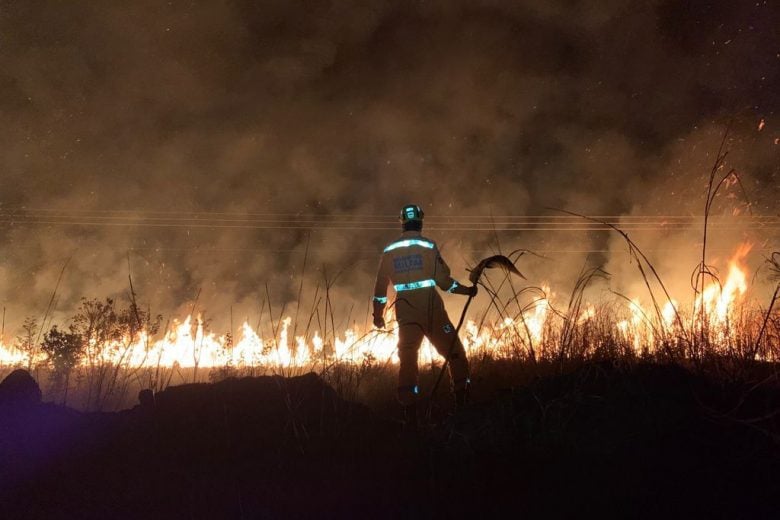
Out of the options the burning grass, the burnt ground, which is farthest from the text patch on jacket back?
the burnt ground

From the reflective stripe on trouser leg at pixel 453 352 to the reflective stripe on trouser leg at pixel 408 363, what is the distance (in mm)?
223

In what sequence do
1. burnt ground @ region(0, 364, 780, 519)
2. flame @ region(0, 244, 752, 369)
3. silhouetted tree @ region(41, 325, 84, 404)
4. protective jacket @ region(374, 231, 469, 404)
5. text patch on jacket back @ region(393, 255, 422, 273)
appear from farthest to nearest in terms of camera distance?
1. silhouetted tree @ region(41, 325, 84, 404)
2. text patch on jacket back @ region(393, 255, 422, 273)
3. protective jacket @ region(374, 231, 469, 404)
4. flame @ region(0, 244, 752, 369)
5. burnt ground @ region(0, 364, 780, 519)

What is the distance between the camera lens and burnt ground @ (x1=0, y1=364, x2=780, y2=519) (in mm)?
1887

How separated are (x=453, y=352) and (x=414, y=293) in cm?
98

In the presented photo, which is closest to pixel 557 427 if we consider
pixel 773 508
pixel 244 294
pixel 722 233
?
pixel 773 508

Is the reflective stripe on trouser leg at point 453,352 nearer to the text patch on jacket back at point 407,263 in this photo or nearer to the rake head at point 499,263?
the text patch on jacket back at point 407,263

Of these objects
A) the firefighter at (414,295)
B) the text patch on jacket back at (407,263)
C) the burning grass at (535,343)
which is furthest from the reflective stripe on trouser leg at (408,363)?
the text patch on jacket back at (407,263)

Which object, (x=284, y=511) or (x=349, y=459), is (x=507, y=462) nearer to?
(x=349, y=459)

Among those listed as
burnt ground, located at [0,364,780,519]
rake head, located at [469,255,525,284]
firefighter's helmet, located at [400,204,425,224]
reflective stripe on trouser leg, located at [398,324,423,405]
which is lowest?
burnt ground, located at [0,364,780,519]

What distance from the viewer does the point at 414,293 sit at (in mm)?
5301

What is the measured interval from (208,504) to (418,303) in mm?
3561

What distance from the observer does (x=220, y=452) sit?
8.07 ft

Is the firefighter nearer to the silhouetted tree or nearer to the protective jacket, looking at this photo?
the protective jacket

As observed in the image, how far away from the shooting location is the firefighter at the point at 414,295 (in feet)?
15.5
